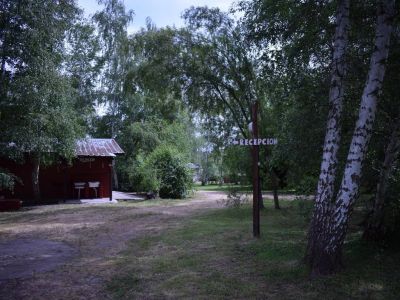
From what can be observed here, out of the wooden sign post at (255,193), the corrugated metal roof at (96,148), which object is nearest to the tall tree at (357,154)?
the wooden sign post at (255,193)

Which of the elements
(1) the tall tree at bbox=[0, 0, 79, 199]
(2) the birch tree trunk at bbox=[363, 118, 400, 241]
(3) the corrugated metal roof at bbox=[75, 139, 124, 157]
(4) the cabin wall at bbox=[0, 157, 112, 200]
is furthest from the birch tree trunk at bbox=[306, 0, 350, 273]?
(4) the cabin wall at bbox=[0, 157, 112, 200]

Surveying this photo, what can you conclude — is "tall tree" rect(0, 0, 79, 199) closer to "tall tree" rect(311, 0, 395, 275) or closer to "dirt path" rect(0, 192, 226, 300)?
"dirt path" rect(0, 192, 226, 300)

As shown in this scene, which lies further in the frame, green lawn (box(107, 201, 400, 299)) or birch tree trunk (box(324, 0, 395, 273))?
birch tree trunk (box(324, 0, 395, 273))

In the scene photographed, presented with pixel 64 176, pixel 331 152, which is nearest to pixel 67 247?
pixel 331 152

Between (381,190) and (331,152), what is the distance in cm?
158

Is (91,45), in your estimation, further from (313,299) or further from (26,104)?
(313,299)

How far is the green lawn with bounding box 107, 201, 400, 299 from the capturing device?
17.7 ft

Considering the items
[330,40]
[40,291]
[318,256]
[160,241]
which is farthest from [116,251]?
[330,40]

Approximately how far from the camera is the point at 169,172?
25359mm

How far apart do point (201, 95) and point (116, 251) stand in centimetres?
881

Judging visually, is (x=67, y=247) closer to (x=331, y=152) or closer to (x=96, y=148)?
(x=331, y=152)

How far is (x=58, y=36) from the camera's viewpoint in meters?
16.8

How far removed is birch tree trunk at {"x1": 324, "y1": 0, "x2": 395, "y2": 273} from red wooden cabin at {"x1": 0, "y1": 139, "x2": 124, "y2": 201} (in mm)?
17709

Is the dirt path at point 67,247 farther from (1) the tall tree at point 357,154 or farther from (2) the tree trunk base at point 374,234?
(2) the tree trunk base at point 374,234
